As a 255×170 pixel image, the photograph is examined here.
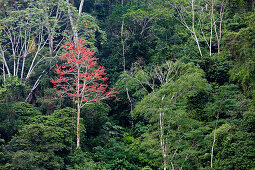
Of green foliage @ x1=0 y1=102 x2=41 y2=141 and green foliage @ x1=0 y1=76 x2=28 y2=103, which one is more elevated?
green foliage @ x1=0 y1=76 x2=28 y2=103

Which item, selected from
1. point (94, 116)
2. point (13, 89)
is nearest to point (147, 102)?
point (94, 116)

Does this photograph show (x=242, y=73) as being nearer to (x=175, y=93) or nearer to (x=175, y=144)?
(x=175, y=93)

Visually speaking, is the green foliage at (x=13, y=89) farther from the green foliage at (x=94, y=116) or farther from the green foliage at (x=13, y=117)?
the green foliage at (x=94, y=116)

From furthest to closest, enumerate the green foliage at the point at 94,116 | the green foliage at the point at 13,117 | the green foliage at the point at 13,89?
the green foliage at the point at 94,116, the green foliage at the point at 13,89, the green foliage at the point at 13,117

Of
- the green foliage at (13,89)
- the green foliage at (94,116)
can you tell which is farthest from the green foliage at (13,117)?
the green foliage at (94,116)

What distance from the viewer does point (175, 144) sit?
9.91m

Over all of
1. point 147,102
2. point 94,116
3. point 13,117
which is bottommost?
point 94,116

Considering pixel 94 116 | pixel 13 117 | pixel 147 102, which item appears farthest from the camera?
pixel 94 116

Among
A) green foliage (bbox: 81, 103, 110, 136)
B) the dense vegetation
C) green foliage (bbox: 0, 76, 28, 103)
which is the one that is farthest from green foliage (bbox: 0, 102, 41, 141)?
green foliage (bbox: 81, 103, 110, 136)

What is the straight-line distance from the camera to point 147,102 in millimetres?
10398

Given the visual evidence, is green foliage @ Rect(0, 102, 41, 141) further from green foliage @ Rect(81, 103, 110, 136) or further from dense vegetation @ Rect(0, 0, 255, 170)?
green foliage @ Rect(81, 103, 110, 136)

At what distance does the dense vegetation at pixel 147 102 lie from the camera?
986 cm

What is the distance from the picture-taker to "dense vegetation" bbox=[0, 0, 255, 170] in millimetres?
9859

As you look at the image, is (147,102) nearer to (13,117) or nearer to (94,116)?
(94,116)
